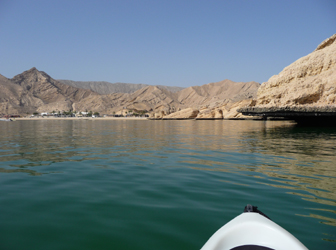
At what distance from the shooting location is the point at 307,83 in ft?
92.9

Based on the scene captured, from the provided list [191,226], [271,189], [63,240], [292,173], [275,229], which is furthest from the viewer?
[292,173]

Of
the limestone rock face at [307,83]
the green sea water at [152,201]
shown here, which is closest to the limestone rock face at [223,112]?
the limestone rock face at [307,83]

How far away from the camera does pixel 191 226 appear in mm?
3602

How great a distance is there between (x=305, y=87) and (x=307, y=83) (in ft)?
1.70

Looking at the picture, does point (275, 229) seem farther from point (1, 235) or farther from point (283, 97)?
point (283, 97)

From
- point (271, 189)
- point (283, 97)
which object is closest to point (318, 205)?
point (271, 189)

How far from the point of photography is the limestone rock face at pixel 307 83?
2672cm

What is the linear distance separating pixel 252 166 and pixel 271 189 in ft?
8.39

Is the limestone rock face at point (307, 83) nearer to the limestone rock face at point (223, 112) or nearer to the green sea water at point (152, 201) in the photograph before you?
the green sea water at point (152, 201)

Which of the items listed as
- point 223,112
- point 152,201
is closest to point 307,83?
point 152,201

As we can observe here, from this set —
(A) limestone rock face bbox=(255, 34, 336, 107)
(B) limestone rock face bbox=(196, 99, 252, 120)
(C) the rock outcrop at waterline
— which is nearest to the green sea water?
(C) the rock outcrop at waterline

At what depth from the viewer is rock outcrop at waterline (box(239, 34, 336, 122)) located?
A: 25.5m

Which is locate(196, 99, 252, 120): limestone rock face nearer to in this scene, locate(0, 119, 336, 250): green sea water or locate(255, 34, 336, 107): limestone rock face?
locate(255, 34, 336, 107): limestone rock face

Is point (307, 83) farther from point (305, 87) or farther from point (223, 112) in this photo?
point (223, 112)
